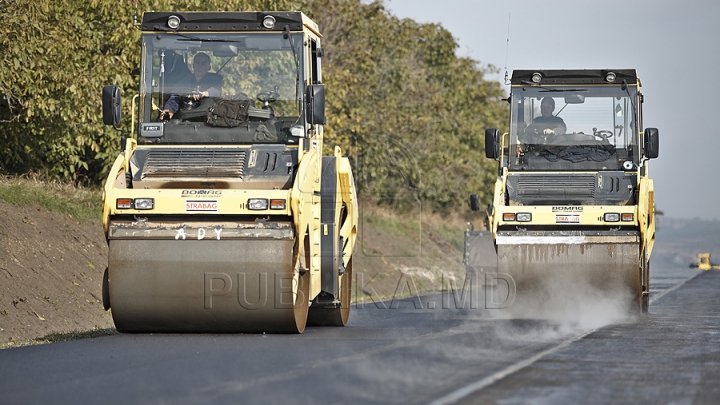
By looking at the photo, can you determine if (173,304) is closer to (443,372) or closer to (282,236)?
(282,236)

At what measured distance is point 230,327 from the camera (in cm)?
1327

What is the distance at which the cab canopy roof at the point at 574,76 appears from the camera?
19.7 meters

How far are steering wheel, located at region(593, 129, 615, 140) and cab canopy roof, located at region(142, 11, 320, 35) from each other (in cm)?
671

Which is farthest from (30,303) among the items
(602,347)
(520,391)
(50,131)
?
(520,391)

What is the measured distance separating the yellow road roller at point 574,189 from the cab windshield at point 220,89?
4.89m

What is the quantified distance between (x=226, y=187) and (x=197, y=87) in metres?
1.86

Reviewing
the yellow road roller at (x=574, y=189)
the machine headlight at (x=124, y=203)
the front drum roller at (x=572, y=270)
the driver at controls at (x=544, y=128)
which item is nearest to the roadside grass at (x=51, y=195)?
the yellow road roller at (x=574, y=189)

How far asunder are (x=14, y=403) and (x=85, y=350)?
11.5 feet

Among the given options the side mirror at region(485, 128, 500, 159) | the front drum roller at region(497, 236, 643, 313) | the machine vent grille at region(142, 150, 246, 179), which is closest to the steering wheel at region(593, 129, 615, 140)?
the side mirror at region(485, 128, 500, 159)

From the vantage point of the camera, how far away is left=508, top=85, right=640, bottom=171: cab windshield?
1950cm

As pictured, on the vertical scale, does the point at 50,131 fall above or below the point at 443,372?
above

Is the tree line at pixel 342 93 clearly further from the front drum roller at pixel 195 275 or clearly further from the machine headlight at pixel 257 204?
the machine headlight at pixel 257 204

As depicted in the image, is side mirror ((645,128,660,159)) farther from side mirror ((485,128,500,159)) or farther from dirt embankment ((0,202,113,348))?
dirt embankment ((0,202,113,348))

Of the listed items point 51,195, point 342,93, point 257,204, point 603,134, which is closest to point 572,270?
point 603,134
